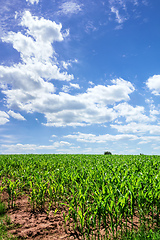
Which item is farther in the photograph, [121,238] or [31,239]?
[31,239]

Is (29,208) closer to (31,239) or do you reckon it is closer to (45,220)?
(45,220)

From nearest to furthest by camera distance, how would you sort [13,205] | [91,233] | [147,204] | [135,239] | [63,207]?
[135,239], [91,233], [147,204], [63,207], [13,205]

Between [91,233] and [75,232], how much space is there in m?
0.38

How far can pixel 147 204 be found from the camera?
490cm

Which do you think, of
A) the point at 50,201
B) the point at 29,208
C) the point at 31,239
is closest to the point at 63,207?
the point at 50,201

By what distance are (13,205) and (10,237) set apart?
1.74m

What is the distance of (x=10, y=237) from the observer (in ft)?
14.4

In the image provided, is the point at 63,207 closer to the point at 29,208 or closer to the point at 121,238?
the point at 29,208

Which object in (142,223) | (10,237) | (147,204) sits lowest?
(10,237)

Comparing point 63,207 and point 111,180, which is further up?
point 111,180

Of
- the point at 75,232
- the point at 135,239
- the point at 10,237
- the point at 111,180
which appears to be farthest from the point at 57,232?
the point at 111,180

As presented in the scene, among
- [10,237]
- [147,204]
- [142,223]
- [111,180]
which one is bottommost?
[10,237]

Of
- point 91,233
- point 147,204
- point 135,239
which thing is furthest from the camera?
point 147,204

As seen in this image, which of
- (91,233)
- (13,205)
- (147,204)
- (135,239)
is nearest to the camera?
(135,239)
